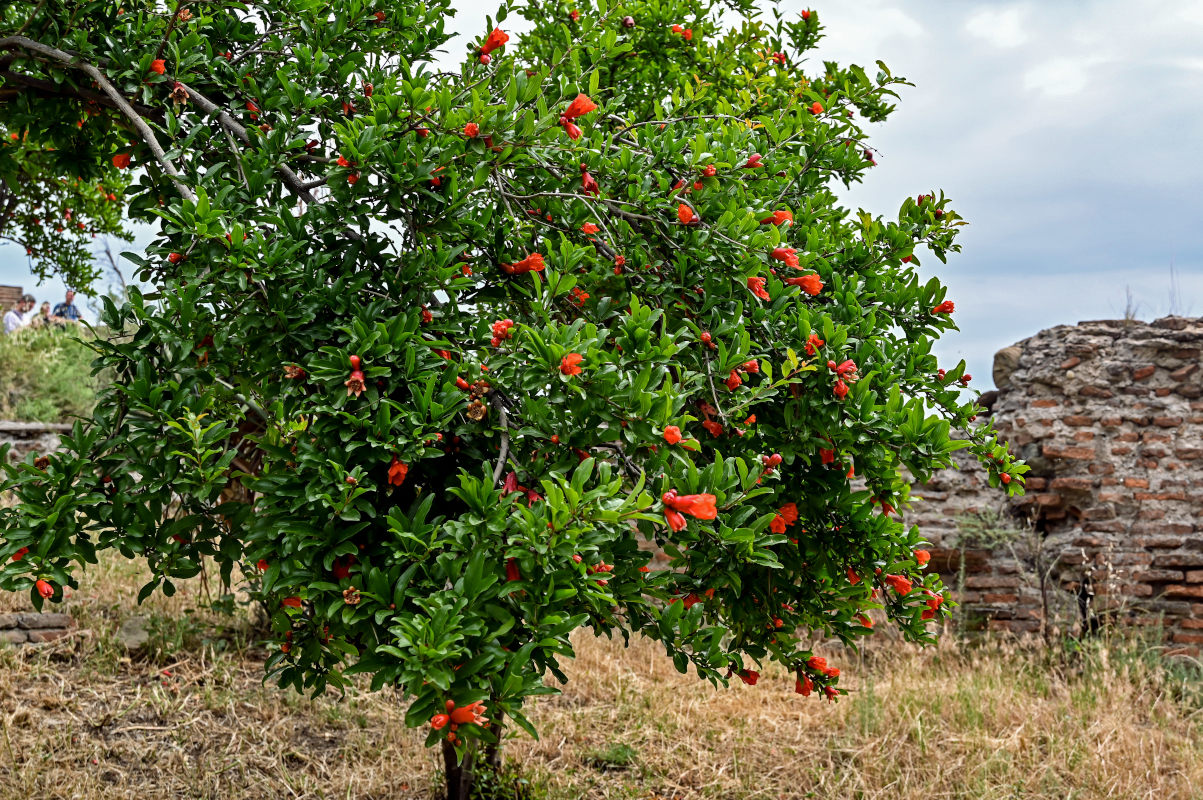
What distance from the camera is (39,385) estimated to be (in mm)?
10492

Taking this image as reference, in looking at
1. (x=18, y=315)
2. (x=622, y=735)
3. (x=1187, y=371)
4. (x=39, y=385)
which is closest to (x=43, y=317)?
(x=18, y=315)

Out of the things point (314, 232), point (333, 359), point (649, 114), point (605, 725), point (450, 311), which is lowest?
point (605, 725)

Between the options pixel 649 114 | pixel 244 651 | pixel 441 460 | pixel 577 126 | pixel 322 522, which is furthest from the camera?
pixel 244 651

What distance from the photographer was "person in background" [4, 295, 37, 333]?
1263 centimetres

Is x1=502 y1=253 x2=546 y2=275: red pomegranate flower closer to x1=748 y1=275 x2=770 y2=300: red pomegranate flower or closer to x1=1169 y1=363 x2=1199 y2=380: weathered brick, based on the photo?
x1=748 y1=275 x2=770 y2=300: red pomegranate flower

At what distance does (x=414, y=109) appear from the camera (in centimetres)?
212

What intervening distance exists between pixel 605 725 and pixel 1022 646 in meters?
3.16

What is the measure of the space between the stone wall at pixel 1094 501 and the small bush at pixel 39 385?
30.1 ft

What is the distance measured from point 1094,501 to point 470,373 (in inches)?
233

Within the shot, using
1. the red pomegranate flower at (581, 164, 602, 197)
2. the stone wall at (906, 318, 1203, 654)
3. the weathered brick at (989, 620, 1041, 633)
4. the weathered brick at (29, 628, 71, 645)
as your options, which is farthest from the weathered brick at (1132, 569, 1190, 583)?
the weathered brick at (29, 628, 71, 645)

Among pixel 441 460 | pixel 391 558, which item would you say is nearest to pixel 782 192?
pixel 441 460

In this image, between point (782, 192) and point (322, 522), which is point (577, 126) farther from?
point (322, 522)

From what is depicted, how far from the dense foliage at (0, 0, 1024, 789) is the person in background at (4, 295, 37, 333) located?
1171 centimetres

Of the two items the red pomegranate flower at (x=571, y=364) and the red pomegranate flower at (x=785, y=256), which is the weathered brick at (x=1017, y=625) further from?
the red pomegranate flower at (x=571, y=364)
